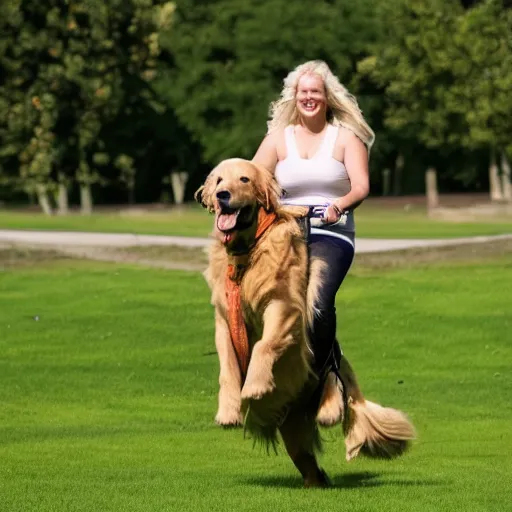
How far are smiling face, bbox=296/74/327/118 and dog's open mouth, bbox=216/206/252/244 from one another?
1.03 metres

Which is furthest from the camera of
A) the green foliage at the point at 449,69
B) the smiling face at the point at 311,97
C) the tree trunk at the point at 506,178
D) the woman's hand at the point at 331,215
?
the tree trunk at the point at 506,178

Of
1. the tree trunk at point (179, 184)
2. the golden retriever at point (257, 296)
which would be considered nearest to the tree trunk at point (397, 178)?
the tree trunk at point (179, 184)

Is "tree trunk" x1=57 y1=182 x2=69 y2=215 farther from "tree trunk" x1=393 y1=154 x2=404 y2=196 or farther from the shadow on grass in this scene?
the shadow on grass

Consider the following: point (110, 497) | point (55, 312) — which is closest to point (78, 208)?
point (55, 312)

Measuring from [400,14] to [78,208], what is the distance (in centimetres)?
2365

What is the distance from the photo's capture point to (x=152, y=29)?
241 feet

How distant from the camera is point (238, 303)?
7887 millimetres

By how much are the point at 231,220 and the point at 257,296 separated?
1.36 ft

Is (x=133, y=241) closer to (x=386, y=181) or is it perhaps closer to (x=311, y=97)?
(x=311, y=97)

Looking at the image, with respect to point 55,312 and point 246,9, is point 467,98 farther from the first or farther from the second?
point 55,312

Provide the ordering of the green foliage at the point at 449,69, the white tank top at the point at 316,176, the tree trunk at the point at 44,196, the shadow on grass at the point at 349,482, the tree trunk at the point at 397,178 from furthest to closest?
the tree trunk at the point at 397,178, the tree trunk at the point at 44,196, the green foliage at the point at 449,69, the shadow on grass at the point at 349,482, the white tank top at the point at 316,176

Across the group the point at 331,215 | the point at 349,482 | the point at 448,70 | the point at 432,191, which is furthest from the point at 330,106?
the point at 432,191

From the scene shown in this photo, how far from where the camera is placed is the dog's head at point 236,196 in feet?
25.0

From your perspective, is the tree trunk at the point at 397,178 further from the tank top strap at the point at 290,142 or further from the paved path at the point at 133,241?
the tank top strap at the point at 290,142
